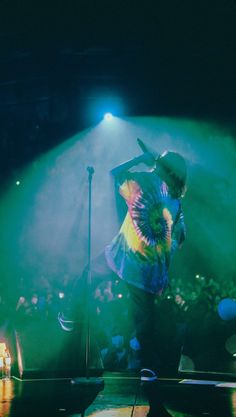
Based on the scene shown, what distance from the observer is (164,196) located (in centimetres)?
1108

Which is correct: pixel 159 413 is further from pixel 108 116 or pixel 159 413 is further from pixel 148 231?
pixel 108 116

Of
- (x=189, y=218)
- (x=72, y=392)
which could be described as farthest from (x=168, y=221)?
(x=72, y=392)

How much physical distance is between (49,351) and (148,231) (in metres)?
4.29

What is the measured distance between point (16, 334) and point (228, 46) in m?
8.83

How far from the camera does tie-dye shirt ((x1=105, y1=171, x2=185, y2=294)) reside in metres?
11.0

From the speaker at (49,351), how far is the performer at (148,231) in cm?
204

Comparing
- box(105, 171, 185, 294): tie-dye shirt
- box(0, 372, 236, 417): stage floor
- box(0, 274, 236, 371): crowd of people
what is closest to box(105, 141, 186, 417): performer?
box(105, 171, 185, 294): tie-dye shirt

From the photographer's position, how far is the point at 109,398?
6.11m

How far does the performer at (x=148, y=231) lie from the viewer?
34.7 ft

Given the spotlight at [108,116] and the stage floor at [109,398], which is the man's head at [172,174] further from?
the stage floor at [109,398]

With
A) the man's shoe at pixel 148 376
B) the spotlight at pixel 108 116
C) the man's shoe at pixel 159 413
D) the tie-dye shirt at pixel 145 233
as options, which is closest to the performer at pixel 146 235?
the tie-dye shirt at pixel 145 233

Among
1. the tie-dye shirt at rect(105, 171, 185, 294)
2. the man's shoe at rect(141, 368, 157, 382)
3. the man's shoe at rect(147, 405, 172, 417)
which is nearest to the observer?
the man's shoe at rect(147, 405, 172, 417)

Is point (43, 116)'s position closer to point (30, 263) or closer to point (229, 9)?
point (30, 263)

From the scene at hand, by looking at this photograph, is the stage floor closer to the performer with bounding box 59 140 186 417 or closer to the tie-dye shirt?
the performer with bounding box 59 140 186 417
